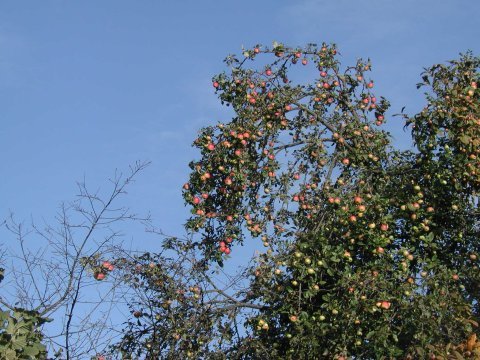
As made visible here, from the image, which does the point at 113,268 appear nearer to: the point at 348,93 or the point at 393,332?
the point at 393,332

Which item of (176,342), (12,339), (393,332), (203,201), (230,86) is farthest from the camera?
(230,86)

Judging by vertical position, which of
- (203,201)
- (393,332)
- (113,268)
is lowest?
(393,332)

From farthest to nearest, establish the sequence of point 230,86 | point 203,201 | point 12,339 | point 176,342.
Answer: point 230,86
point 203,201
point 176,342
point 12,339

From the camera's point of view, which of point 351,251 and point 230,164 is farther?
point 230,164

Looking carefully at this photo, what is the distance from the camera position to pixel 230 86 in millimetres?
9812

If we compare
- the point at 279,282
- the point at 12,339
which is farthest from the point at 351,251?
the point at 12,339

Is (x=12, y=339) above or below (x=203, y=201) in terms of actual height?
below

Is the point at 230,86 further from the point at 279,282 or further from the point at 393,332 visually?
the point at 393,332

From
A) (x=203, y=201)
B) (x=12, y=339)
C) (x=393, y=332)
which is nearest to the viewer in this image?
(x=12, y=339)

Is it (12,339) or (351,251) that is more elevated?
(351,251)

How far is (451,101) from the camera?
862cm

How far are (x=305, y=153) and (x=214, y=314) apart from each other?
2.43 m

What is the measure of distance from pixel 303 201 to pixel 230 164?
1000 millimetres

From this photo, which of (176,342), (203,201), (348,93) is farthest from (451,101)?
(176,342)
